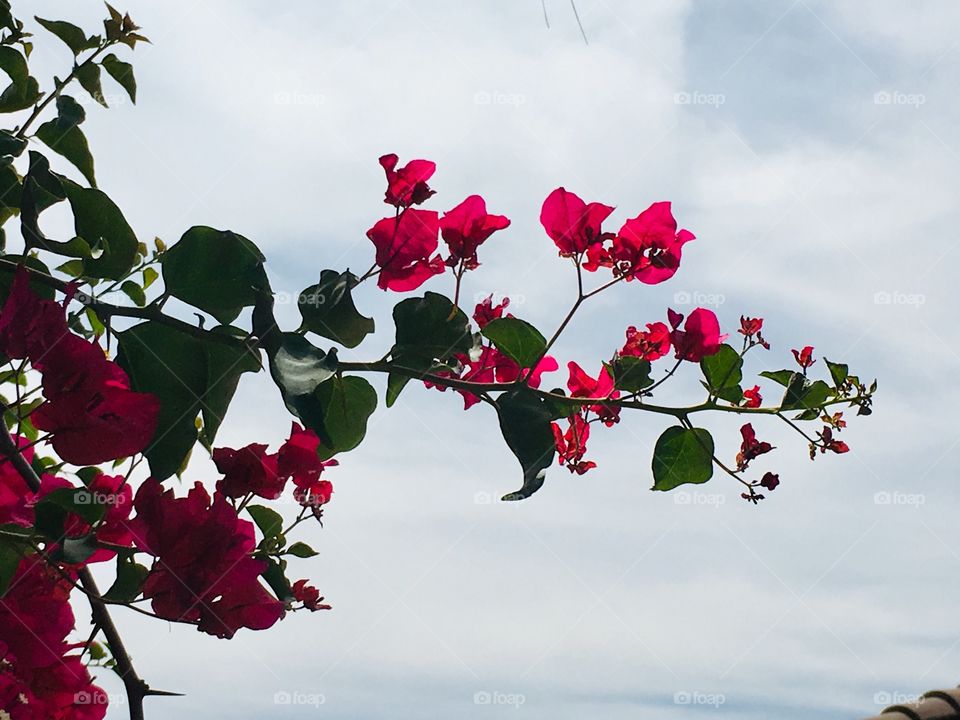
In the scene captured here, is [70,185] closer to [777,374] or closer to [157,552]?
[157,552]

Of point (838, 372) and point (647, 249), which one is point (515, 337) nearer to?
point (647, 249)

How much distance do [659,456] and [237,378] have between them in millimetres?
520

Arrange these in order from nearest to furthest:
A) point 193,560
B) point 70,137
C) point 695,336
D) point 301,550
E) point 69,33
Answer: point 193,560 → point 301,550 → point 695,336 → point 70,137 → point 69,33

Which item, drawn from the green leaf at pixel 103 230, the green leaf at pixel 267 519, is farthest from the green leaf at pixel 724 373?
the green leaf at pixel 103 230

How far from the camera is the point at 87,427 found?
816 millimetres

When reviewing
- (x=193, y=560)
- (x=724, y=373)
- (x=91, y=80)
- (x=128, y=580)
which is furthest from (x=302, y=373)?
(x=91, y=80)

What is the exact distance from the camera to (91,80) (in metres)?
1.46

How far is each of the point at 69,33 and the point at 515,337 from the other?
0.89 m

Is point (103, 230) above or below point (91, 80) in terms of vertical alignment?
below

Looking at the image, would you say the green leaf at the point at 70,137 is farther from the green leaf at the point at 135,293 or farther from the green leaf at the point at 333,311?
the green leaf at the point at 333,311

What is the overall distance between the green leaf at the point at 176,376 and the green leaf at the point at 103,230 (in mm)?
88

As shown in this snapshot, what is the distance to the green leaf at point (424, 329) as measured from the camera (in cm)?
104

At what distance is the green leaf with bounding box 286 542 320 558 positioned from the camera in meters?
1.08

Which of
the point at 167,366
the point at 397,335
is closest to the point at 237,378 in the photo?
the point at 167,366
